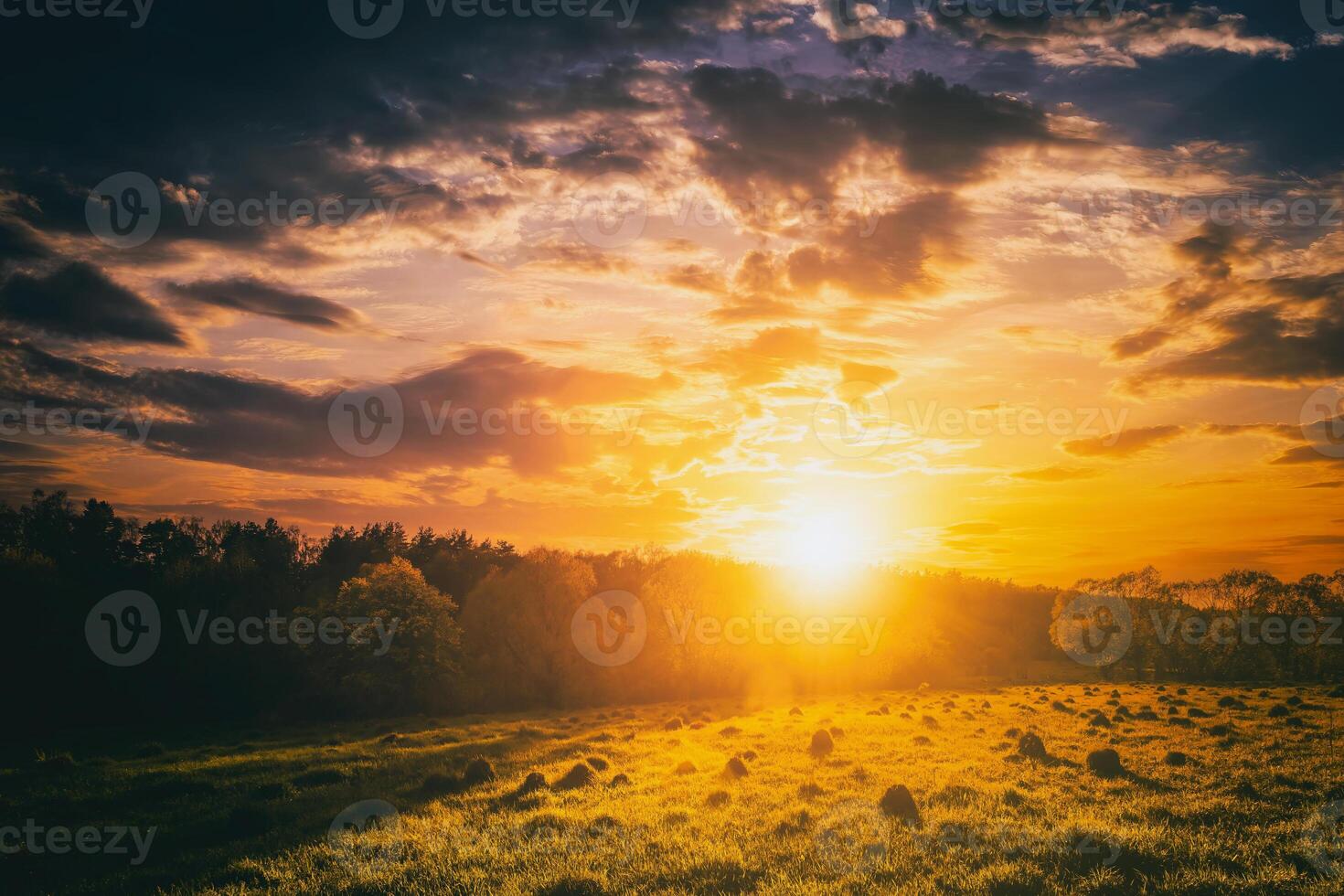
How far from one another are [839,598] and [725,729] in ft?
223

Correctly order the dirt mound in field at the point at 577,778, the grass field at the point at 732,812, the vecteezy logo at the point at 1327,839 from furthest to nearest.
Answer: the dirt mound in field at the point at 577,778 → the grass field at the point at 732,812 → the vecteezy logo at the point at 1327,839

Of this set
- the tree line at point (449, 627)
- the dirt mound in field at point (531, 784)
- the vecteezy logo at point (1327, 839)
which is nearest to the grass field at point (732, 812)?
the vecteezy logo at point (1327, 839)

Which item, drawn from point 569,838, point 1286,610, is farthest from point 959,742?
point 1286,610

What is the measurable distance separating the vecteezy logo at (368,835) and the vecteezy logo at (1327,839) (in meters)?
20.3

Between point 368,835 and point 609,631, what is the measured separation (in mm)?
57249

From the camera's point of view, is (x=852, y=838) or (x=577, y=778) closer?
(x=852, y=838)

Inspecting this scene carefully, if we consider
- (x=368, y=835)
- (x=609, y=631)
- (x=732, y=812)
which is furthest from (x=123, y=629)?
(x=732, y=812)

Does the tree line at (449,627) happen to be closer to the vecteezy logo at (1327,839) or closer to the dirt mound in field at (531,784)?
the dirt mound in field at (531,784)

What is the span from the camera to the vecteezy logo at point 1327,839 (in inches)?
500

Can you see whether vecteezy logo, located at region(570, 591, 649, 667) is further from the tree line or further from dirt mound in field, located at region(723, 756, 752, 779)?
dirt mound in field, located at region(723, 756, 752, 779)

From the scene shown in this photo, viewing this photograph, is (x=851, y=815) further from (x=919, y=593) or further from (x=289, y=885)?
(x=919, y=593)

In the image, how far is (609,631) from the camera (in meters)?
73.7

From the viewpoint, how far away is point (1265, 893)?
1149 centimetres

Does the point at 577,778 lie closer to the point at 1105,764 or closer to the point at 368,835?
the point at 368,835
